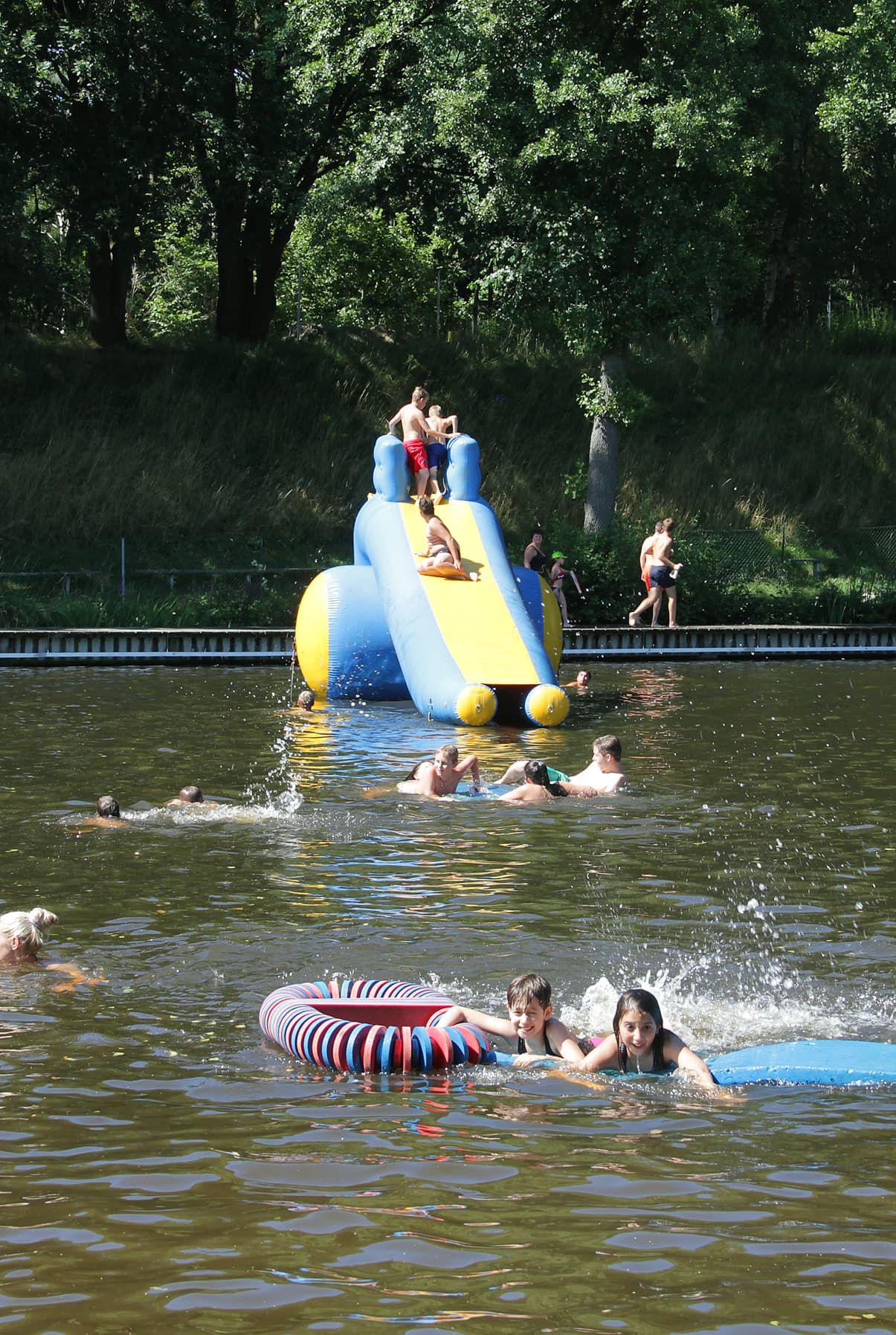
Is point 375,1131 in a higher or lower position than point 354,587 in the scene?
lower

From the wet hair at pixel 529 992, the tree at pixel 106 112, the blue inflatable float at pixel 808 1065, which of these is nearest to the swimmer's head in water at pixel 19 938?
the wet hair at pixel 529 992

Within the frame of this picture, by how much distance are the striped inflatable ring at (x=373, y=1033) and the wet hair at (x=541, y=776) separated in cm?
537

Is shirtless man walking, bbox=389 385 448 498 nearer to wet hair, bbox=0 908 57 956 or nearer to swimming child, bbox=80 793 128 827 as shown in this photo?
swimming child, bbox=80 793 128 827

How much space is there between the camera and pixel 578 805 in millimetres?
12500

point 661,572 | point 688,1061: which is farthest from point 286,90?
point 688,1061

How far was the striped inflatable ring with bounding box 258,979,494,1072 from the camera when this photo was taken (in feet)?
22.0

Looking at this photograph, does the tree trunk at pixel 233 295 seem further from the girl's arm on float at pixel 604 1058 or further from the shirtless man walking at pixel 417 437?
the girl's arm on float at pixel 604 1058

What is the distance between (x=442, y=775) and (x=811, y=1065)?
249 inches

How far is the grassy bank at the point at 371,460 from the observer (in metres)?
26.3

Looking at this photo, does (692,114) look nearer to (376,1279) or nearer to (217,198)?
(217,198)

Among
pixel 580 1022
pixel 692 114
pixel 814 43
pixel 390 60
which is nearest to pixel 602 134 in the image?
pixel 692 114

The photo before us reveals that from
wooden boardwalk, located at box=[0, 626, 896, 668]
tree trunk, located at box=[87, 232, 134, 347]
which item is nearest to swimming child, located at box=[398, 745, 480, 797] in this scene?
wooden boardwalk, located at box=[0, 626, 896, 668]

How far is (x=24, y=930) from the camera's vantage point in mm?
8039

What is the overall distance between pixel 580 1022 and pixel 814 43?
24.4 metres
